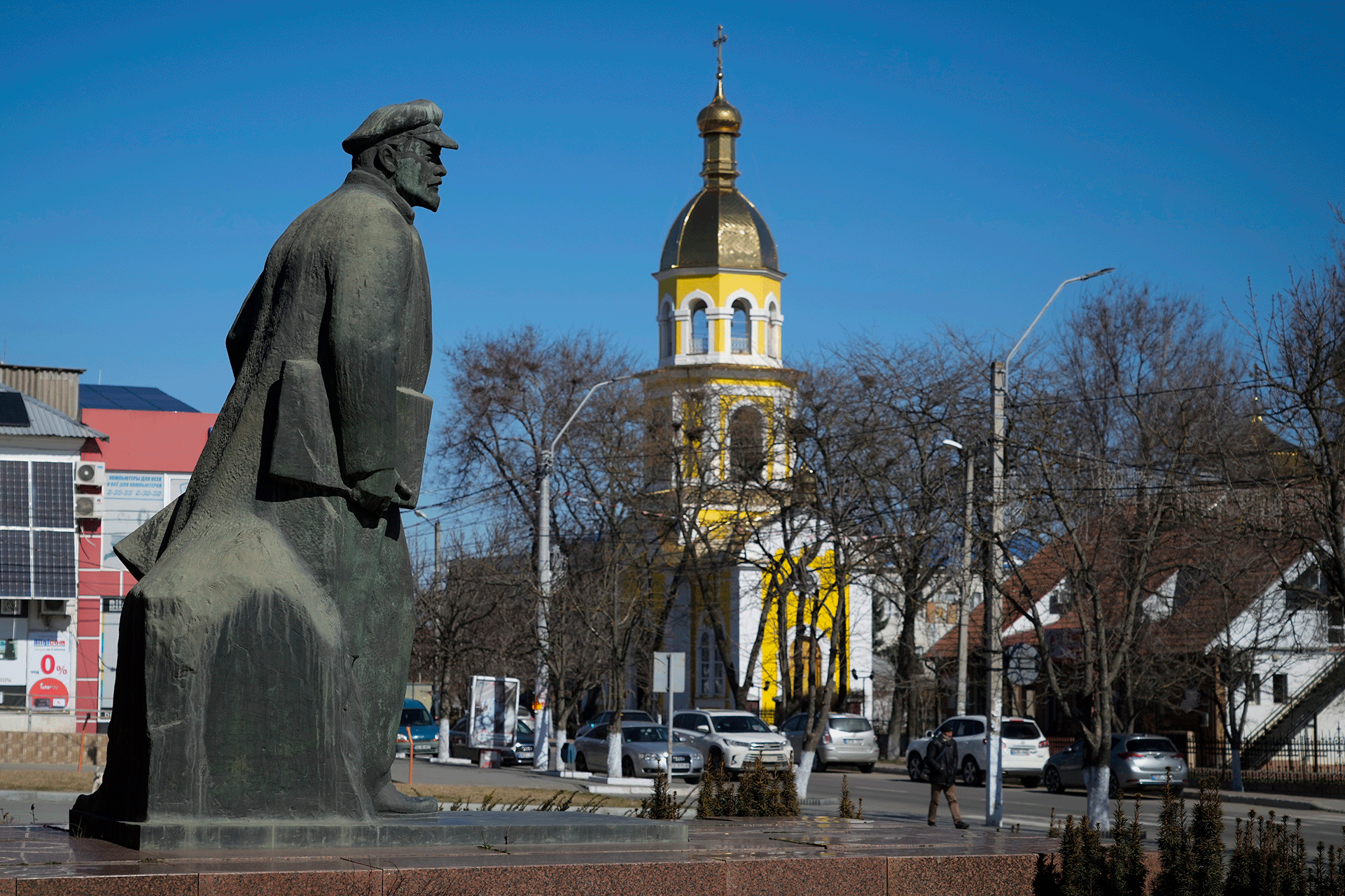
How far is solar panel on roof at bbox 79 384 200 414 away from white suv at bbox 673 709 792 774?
19781 mm

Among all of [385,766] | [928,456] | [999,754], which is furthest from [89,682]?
[385,766]

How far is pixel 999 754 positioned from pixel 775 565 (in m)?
19.5

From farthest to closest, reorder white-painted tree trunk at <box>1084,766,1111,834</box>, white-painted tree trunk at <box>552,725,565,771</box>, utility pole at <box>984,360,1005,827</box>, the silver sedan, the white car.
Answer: the white car
white-painted tree trunk at <box>552,725,565,771</box>
the silver sedan
utility pole at <box>984,360,1005,827</box>
white-painted tree trunk at <box>1084,766,1111,834</box>

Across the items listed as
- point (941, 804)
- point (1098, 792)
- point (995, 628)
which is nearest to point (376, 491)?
point (1098, 792)

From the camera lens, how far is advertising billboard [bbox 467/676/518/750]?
1303 inches

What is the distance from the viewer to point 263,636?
6.66m

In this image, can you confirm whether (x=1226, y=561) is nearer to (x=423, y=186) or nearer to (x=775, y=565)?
(x=775, y=565)

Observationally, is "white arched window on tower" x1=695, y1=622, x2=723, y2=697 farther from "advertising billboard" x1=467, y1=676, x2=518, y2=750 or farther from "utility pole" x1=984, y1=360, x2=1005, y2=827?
"utility pole" x1=984, y1=360, x2=1005, y2=827

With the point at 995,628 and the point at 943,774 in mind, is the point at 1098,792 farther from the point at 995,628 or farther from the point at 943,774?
the point at 995,628

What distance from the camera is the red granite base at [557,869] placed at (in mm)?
5730

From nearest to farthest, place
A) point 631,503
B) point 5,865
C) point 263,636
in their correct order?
point 5,865 → point 263,636 → point 631,503

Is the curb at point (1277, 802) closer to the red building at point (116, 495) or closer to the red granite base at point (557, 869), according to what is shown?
the red granite base at point (557, 869)

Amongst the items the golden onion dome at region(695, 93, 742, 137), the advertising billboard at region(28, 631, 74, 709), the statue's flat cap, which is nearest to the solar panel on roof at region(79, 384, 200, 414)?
the advertising billboard at region(28, 631, 74, 709)

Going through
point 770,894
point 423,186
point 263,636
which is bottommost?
point 770,894
